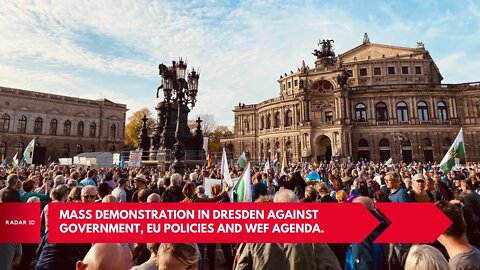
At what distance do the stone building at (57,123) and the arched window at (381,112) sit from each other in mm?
50284

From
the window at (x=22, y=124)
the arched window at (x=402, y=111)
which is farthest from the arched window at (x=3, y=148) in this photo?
the arched window at (x=402, y=111)

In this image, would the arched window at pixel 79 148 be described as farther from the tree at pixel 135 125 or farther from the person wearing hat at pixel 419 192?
the person wearing hat at pixel 419 192

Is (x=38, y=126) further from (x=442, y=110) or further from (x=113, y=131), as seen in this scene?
(x=442, y=110)

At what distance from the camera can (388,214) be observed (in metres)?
3.76

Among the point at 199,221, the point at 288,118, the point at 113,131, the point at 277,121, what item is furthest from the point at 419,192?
the point at 113,131

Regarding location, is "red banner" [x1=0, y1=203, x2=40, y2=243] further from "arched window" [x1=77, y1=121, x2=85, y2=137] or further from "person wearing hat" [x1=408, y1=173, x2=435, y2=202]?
"arched window" [x1=77, y1=121, x2=85, y2=137]

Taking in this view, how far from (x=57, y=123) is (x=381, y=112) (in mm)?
59474

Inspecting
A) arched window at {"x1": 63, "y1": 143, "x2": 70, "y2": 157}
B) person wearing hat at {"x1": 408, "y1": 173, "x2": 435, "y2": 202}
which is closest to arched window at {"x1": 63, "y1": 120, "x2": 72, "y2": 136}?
arched window at {"x1": 63, "y1": 143, "x2": 70, "y2": 157}

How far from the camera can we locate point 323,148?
50.2 metres

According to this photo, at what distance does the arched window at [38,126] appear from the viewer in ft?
167

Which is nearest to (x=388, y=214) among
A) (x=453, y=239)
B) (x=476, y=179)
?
(x=453, y=239)

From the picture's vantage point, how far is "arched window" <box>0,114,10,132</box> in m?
47.3

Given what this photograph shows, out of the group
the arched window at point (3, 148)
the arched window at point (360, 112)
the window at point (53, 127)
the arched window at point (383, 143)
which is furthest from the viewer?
the window at point (53, 127)

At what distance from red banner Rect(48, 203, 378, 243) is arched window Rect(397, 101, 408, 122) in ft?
170
